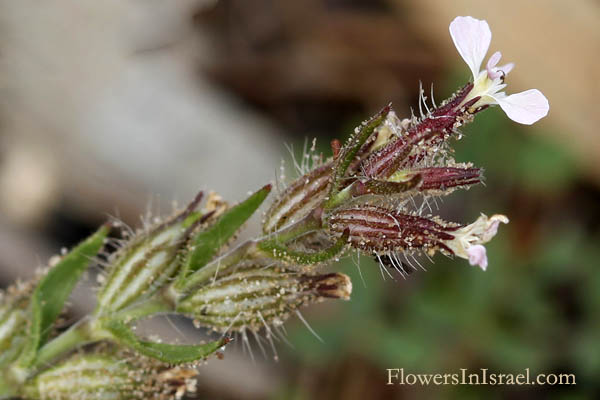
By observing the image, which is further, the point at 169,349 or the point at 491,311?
the point at 491,311

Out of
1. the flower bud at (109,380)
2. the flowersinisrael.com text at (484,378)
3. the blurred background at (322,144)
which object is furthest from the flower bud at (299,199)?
the flowersinisrael.com text at (484,378)

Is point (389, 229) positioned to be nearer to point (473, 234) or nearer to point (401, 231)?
point (401, 231)

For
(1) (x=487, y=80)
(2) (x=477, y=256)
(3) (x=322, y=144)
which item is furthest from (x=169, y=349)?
(3) (x=322, y=144)

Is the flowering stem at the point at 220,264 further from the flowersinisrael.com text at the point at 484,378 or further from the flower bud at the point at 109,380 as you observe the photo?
the flowersinisrael.com text at the point at 484,378

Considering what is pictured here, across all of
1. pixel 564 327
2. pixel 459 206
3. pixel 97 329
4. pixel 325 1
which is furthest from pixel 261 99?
pixel 97 329

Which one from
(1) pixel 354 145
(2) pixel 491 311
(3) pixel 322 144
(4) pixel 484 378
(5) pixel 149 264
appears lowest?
(5) pixel 149 264

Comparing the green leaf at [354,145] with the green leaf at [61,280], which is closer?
the green leaf at [354,145]

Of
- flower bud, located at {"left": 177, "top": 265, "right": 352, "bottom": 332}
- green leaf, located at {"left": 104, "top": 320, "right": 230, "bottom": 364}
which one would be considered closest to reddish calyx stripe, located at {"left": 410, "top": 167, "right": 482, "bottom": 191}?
flower bud, located at {"left": 177, "top": 265, "right": 352, "bottom": 332}
